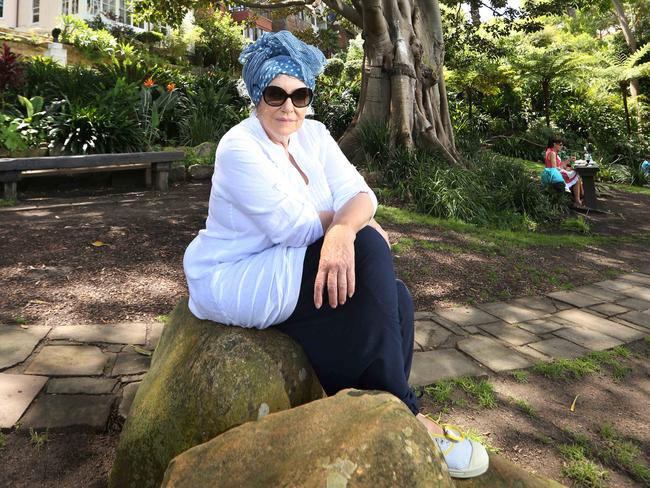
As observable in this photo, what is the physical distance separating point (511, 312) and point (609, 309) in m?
0.88

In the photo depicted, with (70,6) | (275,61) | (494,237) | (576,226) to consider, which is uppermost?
(70,6)

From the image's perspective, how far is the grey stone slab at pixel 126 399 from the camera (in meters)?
2.20

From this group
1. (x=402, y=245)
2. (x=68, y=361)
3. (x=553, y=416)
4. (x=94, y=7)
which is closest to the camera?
(x=553, y=416)

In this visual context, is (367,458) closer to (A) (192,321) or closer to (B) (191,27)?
(A) (192,321)

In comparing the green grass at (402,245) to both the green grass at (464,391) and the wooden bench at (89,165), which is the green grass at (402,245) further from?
the wooden bench at (89,165)

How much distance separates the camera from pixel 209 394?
1.58m

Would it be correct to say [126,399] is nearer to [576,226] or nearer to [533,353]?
[533,353]

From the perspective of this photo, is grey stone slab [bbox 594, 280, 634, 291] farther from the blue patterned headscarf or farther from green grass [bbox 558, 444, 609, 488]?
the blue patterned headscarf

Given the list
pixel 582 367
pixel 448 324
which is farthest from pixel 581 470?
pixel 448 324

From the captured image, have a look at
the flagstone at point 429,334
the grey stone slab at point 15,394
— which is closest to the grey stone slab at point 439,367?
the flagstone at point 429,334

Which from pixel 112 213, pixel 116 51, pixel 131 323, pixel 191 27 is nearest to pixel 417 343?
pixel 131 323

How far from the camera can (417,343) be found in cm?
320

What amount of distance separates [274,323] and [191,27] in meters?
24.1

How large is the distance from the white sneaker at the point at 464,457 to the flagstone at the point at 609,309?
2930mm
